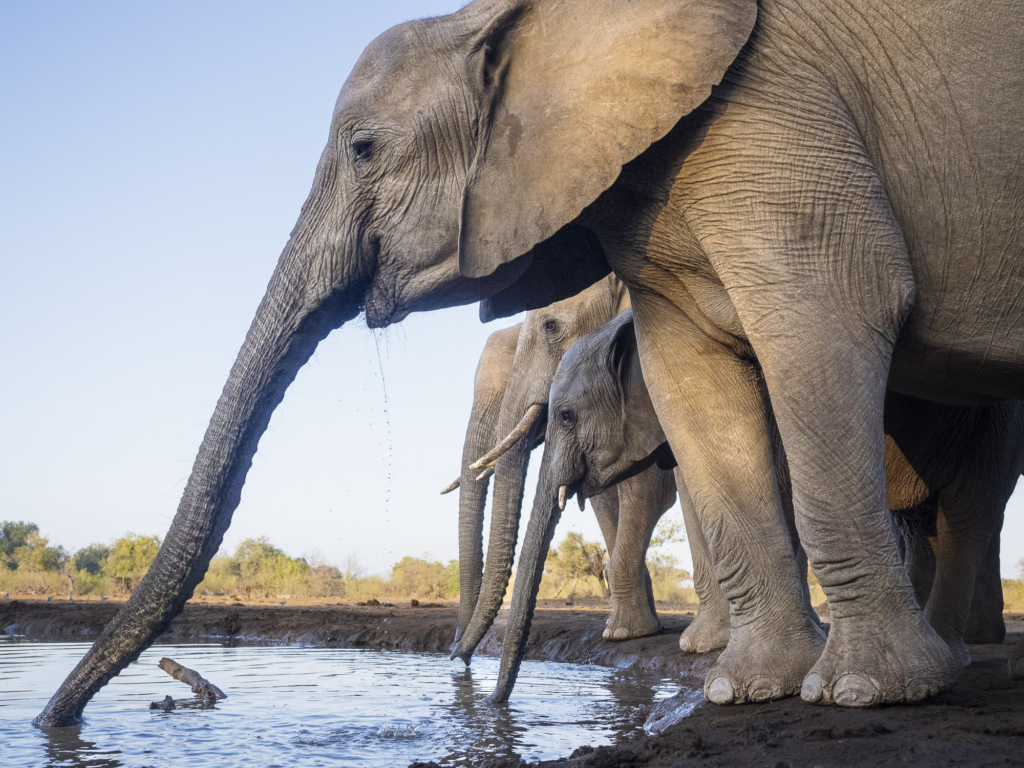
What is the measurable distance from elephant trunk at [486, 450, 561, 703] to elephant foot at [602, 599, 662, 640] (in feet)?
6.65

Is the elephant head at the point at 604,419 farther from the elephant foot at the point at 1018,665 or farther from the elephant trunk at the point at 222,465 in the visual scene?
the elephant foot at the point at 1018,665

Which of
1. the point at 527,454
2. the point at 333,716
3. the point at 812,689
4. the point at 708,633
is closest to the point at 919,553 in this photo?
the point at 708,633

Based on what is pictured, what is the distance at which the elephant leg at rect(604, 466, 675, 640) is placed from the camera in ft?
25.1

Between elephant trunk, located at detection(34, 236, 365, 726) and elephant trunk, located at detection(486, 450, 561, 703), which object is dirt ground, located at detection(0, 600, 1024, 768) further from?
elephant trunk, located at detection(486, 450, 561, 703)

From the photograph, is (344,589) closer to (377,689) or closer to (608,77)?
(377,689)

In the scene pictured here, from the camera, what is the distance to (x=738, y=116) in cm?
334

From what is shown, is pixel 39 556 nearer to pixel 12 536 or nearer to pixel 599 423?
pixel 12 536

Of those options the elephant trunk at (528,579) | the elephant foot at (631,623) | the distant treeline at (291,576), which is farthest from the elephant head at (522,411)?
the distant treeline at (291,576)

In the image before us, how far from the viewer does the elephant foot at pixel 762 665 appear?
347 centimetres

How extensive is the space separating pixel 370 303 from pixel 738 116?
147 centimetres

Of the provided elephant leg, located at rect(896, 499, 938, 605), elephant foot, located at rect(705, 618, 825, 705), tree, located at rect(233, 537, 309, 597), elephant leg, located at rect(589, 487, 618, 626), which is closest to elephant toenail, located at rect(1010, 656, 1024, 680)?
elephant foot, located at rect(705, 618, 825, 705)

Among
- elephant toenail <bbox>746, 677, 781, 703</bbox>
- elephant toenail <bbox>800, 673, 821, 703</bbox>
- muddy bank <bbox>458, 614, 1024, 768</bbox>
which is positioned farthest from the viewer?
elephant toenail <bbox>746, 677, 781, 703</bbox>

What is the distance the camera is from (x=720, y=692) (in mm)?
3488

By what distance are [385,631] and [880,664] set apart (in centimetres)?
785
